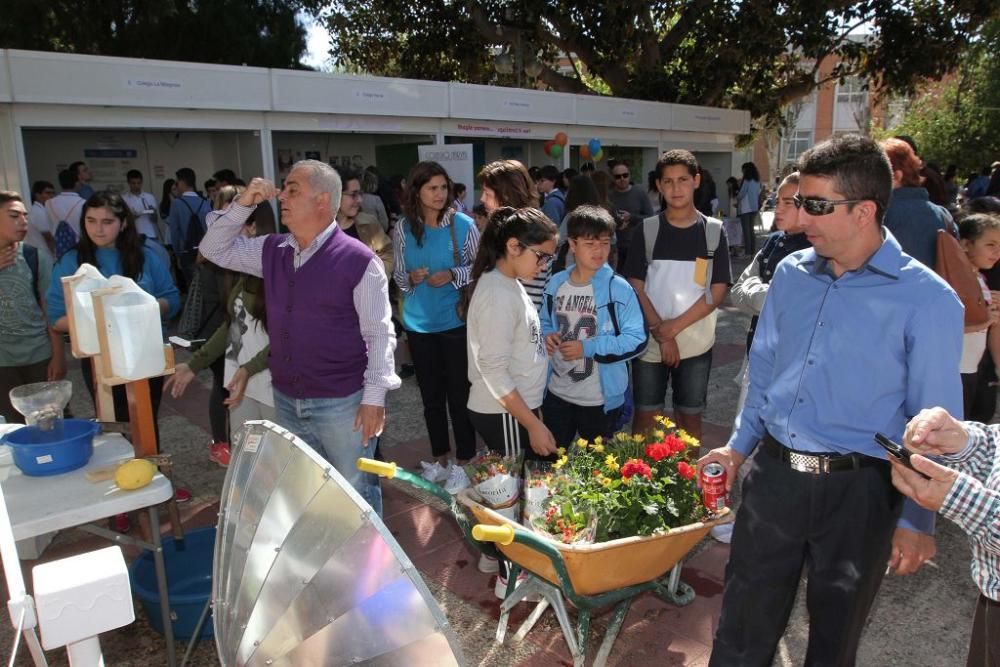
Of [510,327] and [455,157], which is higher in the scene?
[455,157]

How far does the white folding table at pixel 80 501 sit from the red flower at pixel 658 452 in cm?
180

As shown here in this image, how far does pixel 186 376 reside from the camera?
3379 mm

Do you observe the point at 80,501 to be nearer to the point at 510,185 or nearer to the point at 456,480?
the point at 456,480

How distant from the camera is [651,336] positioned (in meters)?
3.84

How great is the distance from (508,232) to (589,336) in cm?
72

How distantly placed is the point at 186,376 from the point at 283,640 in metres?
2.24

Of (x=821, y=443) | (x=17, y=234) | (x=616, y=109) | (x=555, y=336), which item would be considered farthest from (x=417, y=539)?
(x=616, y=109)

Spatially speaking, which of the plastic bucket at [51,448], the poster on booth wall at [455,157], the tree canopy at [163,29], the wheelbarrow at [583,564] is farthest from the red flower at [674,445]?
the tree canopy at [163,29]

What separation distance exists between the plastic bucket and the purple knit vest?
77 centimetres

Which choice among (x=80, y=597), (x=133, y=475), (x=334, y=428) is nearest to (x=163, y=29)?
(x=334, y=428)

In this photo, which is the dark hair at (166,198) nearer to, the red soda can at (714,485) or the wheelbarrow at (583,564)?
the wheelbarrow at (583,564)

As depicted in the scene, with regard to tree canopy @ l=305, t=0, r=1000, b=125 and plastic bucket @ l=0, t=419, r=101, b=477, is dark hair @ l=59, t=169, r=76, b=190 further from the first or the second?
tree canopy @ l=305, t=0, r=1000, b=125

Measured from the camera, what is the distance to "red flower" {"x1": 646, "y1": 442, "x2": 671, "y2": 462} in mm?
2779

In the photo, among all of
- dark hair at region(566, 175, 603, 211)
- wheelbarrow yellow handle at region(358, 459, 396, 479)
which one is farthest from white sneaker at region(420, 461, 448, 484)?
wheelbarrow yellow handle at region(358, 459, 396, 479)
